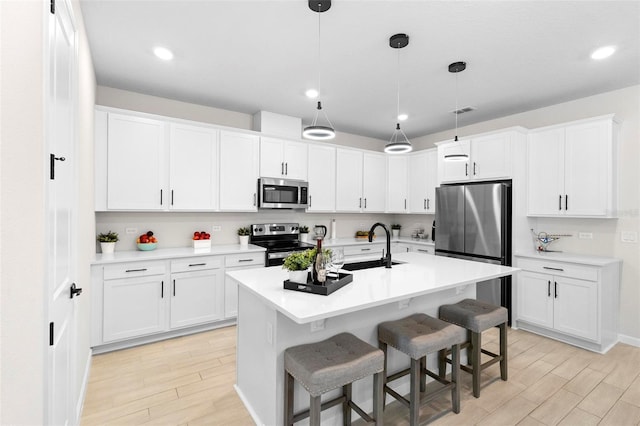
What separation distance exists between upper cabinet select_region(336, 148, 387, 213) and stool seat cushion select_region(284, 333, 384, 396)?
336 centimetres

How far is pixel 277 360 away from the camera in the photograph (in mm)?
1840

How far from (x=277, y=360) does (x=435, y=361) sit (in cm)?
152

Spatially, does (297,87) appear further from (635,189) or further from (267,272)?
(635,189)

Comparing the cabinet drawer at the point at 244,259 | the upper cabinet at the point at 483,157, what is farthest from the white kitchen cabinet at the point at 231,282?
the upper cabinet at the point at 483,157

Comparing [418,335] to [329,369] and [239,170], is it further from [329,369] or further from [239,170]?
[239,170]

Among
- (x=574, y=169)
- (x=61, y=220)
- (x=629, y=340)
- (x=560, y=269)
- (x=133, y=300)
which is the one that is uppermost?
(x=574, y=169)

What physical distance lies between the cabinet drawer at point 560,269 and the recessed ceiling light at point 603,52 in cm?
206

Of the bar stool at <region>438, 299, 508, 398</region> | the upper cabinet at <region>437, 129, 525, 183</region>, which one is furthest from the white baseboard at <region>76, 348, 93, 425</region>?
the upper cabinet at <region>437, 129, 525, 183</region>

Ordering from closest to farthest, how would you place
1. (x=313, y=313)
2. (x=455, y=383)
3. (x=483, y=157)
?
1. (x=313, y=313)
2. (x=455, y=383)
3. (x=483, y=157)

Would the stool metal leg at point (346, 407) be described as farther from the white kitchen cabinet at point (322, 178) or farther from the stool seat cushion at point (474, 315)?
the white kitchen cabinet at point (322, 178)

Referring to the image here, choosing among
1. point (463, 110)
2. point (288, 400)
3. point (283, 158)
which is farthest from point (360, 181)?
point (288, 400)

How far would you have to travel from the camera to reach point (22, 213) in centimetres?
94

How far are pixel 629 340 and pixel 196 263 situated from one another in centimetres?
491

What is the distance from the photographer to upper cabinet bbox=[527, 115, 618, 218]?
343 centimetres
